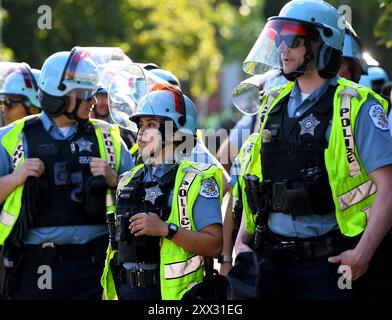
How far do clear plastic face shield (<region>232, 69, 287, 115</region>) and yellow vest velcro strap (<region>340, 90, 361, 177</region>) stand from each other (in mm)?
2154

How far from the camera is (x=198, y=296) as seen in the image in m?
5.55

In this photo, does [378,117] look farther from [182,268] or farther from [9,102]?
[9,102]

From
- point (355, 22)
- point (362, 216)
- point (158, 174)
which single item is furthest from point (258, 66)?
point (355, 22)

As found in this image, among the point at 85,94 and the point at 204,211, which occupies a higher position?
the point at 85,94

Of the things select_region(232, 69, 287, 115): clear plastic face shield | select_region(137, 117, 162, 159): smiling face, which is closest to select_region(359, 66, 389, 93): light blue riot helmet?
select_region(232, 69, 287, 115): clear plastic face shield

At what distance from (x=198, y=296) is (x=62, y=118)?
182cm

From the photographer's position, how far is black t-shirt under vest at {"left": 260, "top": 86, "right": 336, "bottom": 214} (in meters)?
5.23

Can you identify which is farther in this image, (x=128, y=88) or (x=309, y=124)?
(x=128, y=88)

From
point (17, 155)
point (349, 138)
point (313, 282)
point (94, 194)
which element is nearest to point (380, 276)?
point (313, 282)

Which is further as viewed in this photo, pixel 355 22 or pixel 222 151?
pixel 355 22

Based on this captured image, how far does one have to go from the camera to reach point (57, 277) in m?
6.51

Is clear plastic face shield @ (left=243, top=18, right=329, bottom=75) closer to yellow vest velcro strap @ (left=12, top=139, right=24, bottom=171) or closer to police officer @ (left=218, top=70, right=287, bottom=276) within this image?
police officer @ (left=218, top=70, right=287, bottom=276)

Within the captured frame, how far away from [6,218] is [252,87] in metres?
2.22
